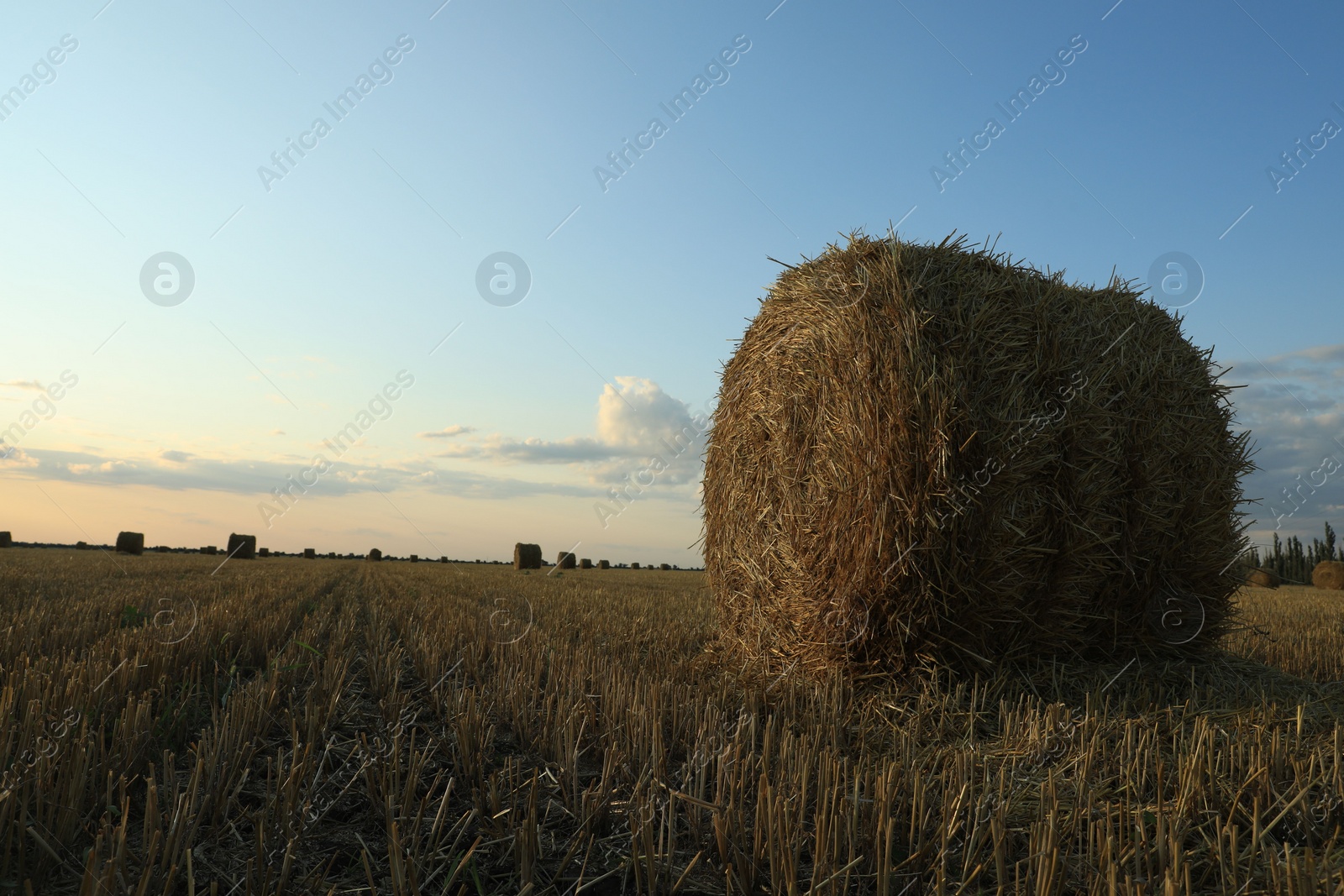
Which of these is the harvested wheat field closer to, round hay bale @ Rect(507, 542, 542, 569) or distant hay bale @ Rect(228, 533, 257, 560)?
round hay bale @ Rect(507, 542, 542, 569)

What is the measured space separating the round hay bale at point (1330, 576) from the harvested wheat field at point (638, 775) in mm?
19257

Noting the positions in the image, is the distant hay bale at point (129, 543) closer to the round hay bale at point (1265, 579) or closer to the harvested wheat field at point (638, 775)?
the harvested wheat field at point (638, 775)

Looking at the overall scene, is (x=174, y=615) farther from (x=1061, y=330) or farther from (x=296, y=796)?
(x=1061, y=330)

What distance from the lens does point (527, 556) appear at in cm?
2492

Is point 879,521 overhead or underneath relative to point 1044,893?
overhead

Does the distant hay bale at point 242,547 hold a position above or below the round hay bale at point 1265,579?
above

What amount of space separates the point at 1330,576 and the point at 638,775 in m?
24.1

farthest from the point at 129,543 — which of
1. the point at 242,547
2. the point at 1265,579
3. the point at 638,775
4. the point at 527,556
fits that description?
the point at 1265,579

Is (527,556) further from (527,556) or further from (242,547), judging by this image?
(242,547)

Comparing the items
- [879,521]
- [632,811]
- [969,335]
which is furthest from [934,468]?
[632,811]

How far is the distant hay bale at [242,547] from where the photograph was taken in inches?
1220

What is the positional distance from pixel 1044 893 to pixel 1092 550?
2918 millimetres

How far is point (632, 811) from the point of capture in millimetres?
2424

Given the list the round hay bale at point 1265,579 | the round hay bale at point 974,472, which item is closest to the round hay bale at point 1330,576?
the round hay bale at point 1265,579
